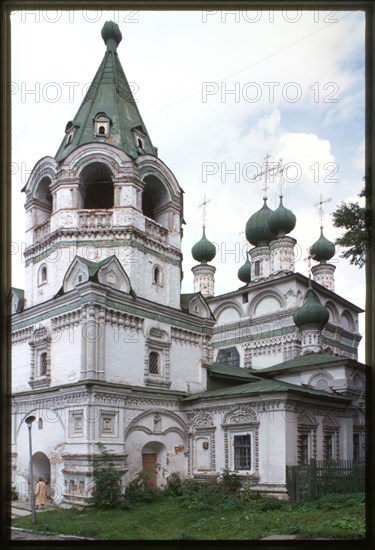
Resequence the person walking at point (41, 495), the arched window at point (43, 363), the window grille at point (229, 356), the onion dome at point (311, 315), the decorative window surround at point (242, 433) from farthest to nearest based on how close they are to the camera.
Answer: the window grille at point (229, 356), the onion dome at point (311, 315), the arched window at point (43, 363), the decorative window surround at point (242, 433), the person walking at point (41, 495)

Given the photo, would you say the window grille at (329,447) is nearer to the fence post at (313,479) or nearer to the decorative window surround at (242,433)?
the fence post at (313,479)

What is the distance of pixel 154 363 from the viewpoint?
1756 cm

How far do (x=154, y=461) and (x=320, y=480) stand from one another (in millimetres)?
4850

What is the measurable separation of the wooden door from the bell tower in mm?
4728

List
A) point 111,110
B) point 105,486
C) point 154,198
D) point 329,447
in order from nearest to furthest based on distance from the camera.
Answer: point 105,486 < point 329,447 < point 111,110 < point 154,198

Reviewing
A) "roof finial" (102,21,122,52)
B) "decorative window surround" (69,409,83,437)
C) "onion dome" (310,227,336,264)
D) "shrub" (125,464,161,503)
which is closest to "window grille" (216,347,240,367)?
"onion dome" (310,227,336,264)

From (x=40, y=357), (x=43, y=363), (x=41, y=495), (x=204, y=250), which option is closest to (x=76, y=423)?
(x=41, y=495)

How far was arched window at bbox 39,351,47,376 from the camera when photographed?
16.7 m

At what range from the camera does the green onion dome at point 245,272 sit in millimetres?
34216

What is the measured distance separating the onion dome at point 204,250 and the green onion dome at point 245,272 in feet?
7.10

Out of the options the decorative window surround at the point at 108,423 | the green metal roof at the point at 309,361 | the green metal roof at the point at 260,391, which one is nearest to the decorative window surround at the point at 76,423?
the decorative window surround at the point at 108,423

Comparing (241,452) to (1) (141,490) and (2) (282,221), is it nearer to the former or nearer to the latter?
(1) (141,490)

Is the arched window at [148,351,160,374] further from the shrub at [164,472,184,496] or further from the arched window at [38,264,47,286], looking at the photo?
the arched window at [38,264,47,286]

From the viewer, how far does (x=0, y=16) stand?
4133 mm
